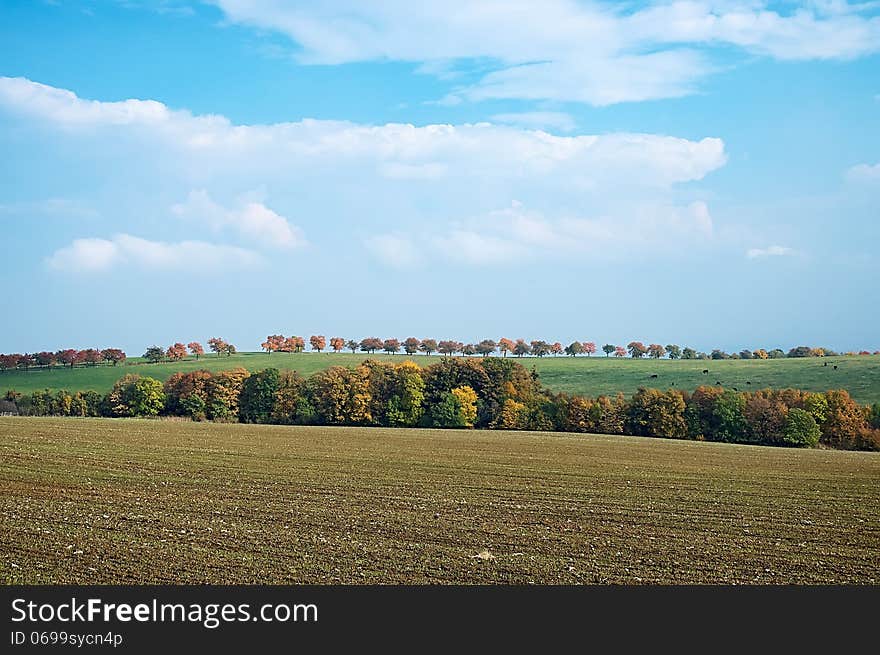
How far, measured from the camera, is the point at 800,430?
77.9 metres

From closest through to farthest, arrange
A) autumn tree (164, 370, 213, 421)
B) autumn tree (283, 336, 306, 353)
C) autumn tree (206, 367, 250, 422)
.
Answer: autumn tree (164, 370, 213, 421) < autumn tree (206, 367, 250, 422) < autumn tree (283, 336, 306, 353)

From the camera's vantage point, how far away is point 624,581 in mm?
16734

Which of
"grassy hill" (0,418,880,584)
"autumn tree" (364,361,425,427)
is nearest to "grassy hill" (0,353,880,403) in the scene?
"autumn tree" (364,361,425,427)

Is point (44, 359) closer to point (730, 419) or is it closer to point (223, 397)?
point (223, 397)

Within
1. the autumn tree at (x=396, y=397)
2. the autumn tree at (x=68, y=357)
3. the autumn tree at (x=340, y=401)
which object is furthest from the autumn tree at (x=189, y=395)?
the autumn tree at (x=68, y=357)

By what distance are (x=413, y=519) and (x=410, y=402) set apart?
7126 cm

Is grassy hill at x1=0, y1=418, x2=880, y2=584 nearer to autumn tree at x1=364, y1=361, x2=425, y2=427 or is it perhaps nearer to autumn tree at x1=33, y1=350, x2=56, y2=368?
autumn tree at x1=364, y1=361, x2=425, y2=427

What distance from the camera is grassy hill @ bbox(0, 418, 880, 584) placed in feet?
56.6

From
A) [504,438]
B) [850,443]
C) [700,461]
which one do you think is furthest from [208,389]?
[850,443]

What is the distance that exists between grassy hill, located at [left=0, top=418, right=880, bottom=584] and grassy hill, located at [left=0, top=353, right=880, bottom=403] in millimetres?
70966

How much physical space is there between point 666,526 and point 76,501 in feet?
61.4

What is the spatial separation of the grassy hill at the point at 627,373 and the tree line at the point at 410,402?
19.5 meters

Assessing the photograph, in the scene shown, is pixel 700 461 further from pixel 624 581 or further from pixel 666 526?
pixel 624 581

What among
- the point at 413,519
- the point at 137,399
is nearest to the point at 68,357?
the point at 137,399
